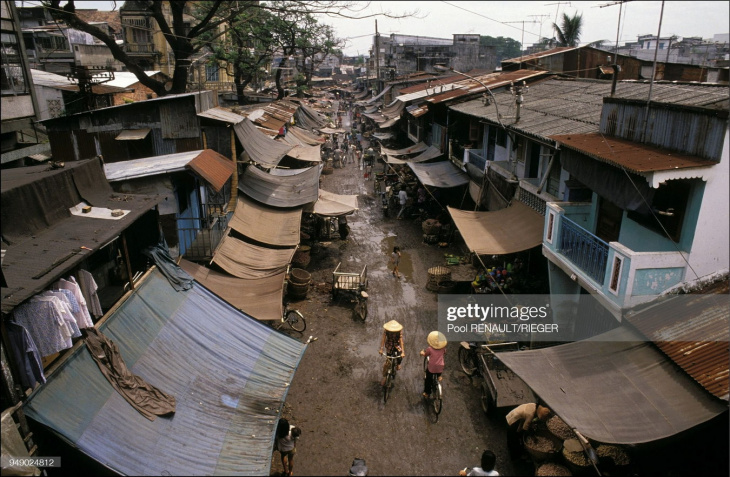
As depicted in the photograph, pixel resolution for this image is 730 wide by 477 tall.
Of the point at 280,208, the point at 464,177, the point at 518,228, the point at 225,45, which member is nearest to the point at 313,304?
the point at 280,208

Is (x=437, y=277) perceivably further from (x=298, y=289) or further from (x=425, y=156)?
(x=425, y=156)

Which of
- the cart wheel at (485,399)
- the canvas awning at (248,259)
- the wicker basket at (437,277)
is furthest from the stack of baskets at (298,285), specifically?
the cart wheel at (485,399)

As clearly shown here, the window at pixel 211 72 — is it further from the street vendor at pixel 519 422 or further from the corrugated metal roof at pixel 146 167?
the street vendor at pixel 519 422

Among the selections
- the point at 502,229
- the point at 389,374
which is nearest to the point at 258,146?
the point at 502,229

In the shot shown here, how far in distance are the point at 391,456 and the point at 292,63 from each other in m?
78.1

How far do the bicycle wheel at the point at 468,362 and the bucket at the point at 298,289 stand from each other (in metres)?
6.48

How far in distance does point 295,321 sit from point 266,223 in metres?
4.03

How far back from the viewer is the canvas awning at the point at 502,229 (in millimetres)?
13734

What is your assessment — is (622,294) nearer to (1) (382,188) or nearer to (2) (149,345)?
(2) (149,345)

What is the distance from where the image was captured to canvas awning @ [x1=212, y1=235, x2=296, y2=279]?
1359 centimetres

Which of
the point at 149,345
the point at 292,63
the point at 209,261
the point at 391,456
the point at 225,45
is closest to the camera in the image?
the point at 149,345

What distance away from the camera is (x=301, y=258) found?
1909 cm

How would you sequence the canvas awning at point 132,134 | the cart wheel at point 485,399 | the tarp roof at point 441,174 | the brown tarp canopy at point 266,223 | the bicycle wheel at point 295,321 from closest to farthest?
the cart wheel at point 485,399
the canvas awning at point 132,134
the bicycle wheel at point 295,321
the brown tarp canopy at point 266,223
the tarp roof at point 441,174

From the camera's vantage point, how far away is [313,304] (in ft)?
54.4
